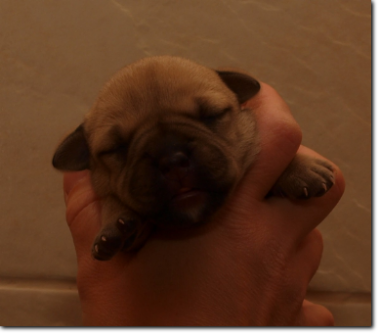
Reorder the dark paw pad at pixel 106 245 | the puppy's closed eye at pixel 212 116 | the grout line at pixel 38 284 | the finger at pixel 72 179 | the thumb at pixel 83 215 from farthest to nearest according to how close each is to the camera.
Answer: the grout line at pixel 38 284 → the finger at pixel 72 179 → the thumb at pixel 83 215 → the puppy's closed eye at pixel 212 116 → the dark paw pad at pixel 106 245

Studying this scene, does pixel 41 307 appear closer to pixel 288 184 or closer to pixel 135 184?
pixel 135 184

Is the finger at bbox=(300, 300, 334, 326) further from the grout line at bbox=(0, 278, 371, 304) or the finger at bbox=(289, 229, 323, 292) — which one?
the grout line at bbox=(0, 278, 371, 304)

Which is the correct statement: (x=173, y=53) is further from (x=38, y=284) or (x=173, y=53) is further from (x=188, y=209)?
(x=38, y=284)

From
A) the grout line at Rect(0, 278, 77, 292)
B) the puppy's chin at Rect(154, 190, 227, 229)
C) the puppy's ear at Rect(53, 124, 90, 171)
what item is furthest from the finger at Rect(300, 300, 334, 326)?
the grout line at Rect(0, 278, 77, 292)

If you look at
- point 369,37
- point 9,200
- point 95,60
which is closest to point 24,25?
point 95,60

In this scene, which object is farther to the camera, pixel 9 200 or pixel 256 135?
pixel 9 200

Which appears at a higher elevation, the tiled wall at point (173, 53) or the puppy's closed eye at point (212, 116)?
the puppy's closed eye at point (212, 116)

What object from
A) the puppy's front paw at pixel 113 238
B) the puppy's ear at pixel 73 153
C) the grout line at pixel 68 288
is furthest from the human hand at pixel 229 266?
the grout line at pixel 68 288

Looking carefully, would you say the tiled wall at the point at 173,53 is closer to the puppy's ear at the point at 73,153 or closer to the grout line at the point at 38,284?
the grout line at the point at 38,284
